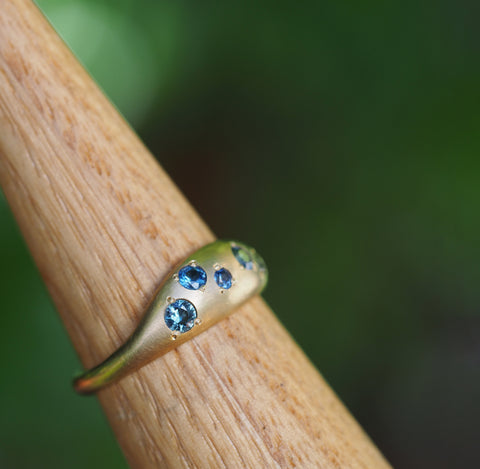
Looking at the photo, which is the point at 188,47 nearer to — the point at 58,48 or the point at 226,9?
the point at 226,9

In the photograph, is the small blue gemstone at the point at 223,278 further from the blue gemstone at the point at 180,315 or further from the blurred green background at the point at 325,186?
the blurred green background at the point at 325,186

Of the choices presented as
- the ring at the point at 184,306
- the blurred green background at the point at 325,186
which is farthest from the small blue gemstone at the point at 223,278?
the blurred green background at the point at 325,186

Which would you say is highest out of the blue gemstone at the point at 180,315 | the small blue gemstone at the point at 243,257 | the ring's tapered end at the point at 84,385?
the small blue gemstone at the point at 243,257

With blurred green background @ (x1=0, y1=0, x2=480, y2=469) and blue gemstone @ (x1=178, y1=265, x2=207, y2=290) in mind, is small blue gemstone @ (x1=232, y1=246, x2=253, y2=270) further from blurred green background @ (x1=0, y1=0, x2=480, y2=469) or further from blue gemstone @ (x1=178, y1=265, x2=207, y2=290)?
blurred green background @ (x1=0, y1=0, x2=480, y2=469)

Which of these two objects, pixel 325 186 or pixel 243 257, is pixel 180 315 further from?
pixel 325 186

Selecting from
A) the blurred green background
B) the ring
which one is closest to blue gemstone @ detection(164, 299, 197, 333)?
the ring

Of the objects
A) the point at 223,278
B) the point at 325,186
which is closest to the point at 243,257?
the point at 223,278
